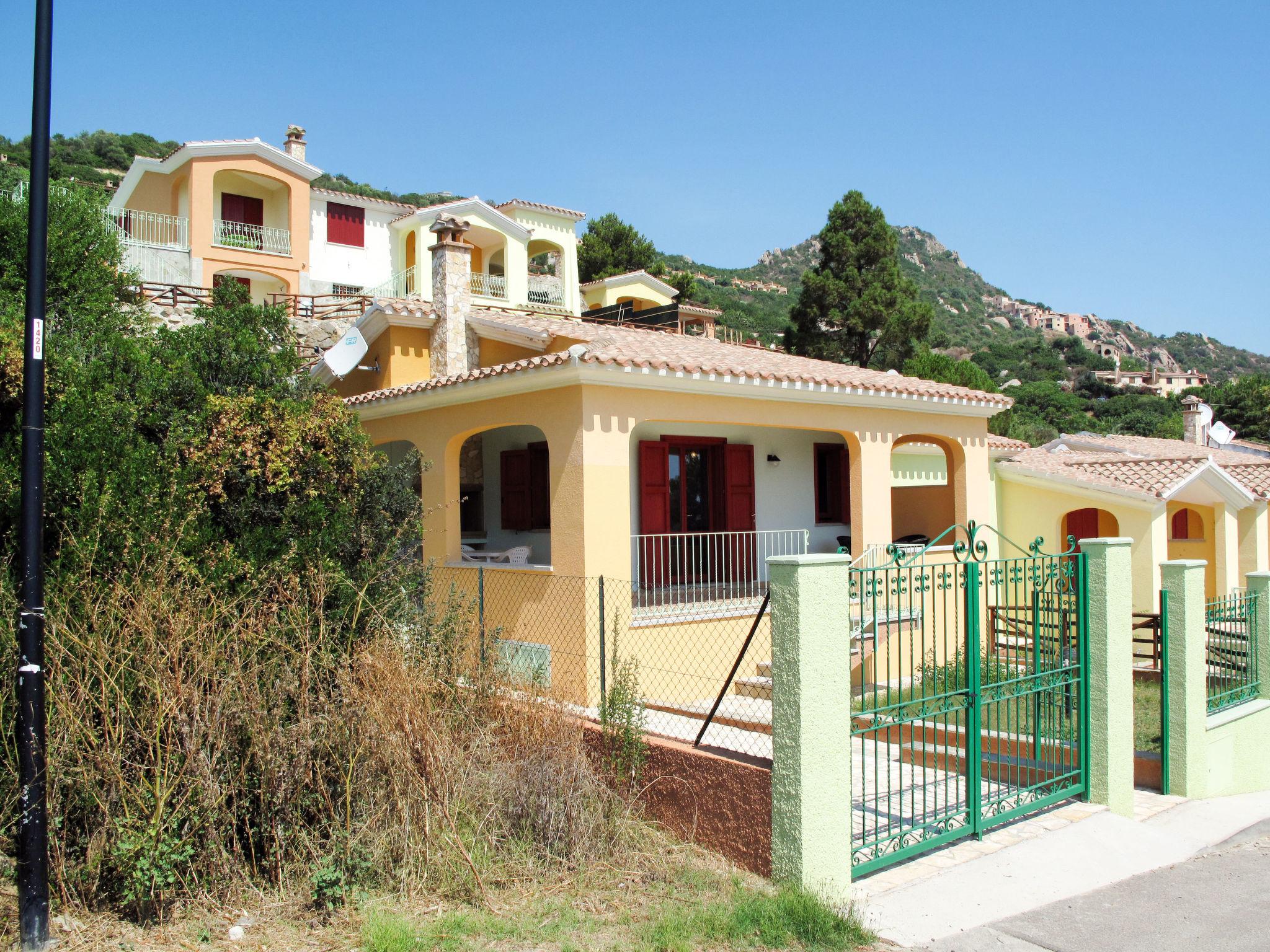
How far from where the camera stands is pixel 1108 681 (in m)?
7.08

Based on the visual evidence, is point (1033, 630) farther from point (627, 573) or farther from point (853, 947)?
point (627, 573)

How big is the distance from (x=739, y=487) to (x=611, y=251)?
27423 millimetres

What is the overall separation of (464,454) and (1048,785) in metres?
10.3

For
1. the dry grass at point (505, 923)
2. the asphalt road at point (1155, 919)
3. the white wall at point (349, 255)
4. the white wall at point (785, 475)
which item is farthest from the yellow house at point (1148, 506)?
the white wall at point (349, 255)

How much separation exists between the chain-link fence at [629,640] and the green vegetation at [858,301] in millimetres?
26775

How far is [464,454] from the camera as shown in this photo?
1512 centimetres

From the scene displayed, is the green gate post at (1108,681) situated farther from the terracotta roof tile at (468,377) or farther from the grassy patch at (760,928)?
the terracotta roof tile at (468,377)

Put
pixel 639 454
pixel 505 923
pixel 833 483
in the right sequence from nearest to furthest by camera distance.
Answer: pixel 505 923 < pixel 639 454 < pixel 833 483

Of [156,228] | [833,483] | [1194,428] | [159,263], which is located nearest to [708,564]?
[833,483]

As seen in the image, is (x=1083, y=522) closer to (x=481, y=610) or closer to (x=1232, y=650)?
(x=1232, y=650)

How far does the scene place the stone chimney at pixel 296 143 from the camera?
32.7 meters

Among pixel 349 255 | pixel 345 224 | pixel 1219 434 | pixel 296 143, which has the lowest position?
pixel 1219 434

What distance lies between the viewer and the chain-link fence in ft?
28.0

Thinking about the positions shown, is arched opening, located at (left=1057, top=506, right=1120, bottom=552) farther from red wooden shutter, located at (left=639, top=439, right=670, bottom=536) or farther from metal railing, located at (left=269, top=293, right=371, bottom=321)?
metal railing, located at (left=269, top=293, right=371, bottom=321)
